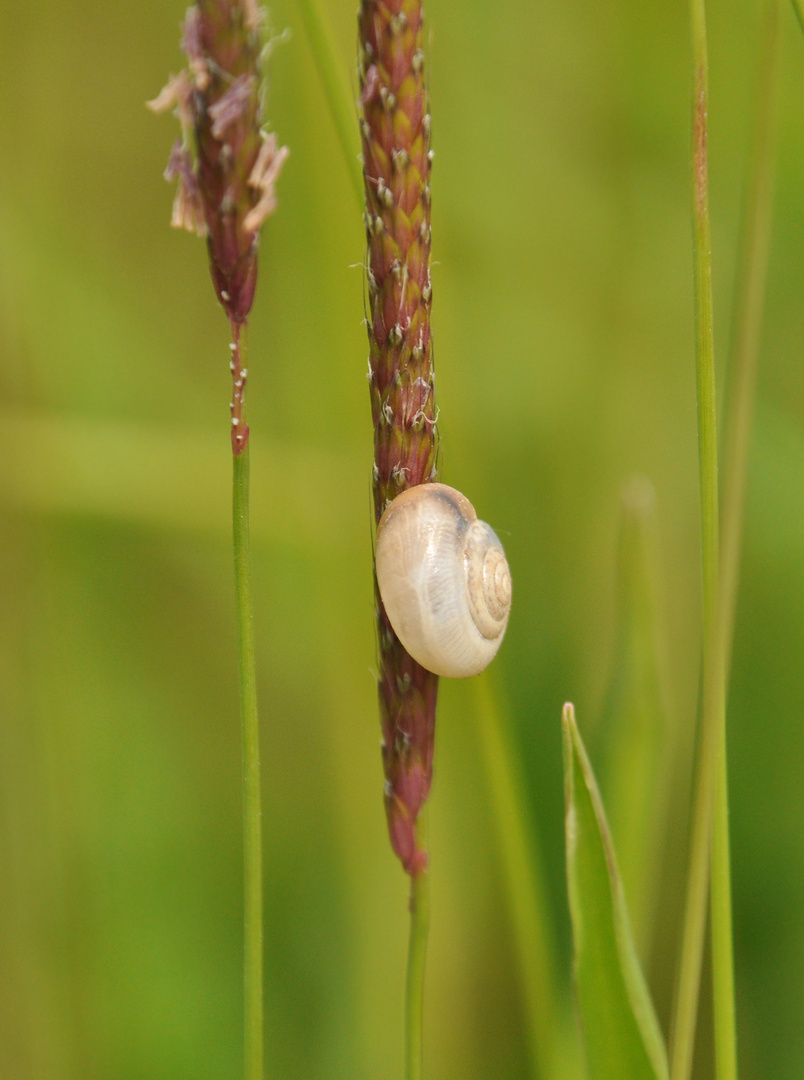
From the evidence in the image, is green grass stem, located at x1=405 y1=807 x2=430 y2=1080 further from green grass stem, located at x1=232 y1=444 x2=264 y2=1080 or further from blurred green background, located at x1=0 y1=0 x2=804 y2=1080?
blurred green background, located at x1=0 y1=0 x2=804 y2=1080

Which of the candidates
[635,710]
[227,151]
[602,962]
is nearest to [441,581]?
[635,710]

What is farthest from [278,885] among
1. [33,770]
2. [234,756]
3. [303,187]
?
[303,187]

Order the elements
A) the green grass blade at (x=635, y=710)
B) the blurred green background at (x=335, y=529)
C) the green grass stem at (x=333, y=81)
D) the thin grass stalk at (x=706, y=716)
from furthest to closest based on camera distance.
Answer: the blurred green background at (x=335, y=529) → the green grass blade at (x=635, y=710) → the green grass stem at (x=333, y=81) → the thin grass stalk at (x=706, y=716)

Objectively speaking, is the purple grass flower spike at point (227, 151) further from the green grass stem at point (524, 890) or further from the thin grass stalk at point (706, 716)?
the green grass stem at point (524, 890)

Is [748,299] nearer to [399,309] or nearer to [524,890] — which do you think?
[399,309]

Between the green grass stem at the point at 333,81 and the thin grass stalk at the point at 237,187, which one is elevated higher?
the green grass stem at the point at 333,81

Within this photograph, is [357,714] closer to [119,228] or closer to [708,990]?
[708,990]

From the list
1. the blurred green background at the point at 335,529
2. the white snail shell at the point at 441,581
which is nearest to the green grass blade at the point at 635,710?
the blurred green background at the point at 335,529
